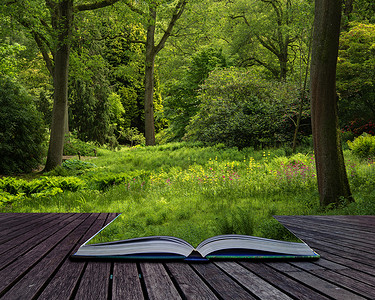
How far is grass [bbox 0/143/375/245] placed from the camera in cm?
421

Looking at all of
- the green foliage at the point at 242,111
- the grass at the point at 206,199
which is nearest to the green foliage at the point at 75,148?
the green foliage at the point at 242,111

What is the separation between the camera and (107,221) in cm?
299

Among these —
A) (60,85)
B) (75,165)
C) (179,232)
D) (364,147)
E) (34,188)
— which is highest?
(60,85)

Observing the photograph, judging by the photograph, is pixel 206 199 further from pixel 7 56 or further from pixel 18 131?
pixel 7 56

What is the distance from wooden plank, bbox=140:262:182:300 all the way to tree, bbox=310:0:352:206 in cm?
387

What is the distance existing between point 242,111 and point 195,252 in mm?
10760

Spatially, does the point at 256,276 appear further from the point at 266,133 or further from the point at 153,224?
the point at 266,133

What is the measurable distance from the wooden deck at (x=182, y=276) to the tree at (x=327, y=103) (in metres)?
2.68

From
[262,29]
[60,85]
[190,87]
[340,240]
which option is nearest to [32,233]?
[340,240]

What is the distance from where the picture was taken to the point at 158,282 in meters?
1.41

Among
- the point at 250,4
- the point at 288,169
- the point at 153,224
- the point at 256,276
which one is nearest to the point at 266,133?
the point at 288,169

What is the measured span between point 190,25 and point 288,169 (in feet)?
47.6

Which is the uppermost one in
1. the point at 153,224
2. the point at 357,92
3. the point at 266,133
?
the point at 357,92

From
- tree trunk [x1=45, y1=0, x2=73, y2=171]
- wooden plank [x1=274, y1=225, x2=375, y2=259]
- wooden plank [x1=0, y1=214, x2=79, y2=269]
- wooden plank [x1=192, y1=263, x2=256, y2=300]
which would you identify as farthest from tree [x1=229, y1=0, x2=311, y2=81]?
wooden plank [x1=192, y1=263, x2=256, y2=300]
